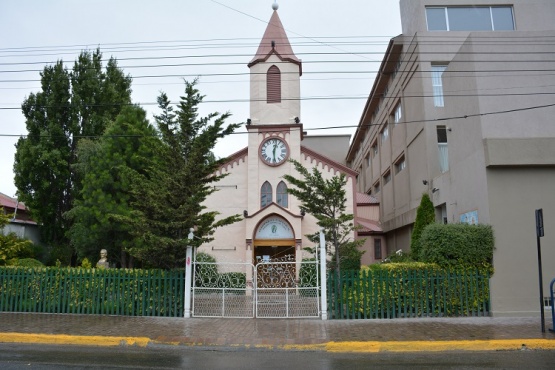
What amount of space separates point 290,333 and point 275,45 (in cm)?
1722

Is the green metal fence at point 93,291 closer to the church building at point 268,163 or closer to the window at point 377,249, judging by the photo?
the church building at point 268,163

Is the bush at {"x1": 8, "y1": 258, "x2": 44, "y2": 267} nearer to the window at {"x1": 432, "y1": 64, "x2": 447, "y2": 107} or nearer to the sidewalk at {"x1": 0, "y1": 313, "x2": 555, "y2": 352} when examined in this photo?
the sidewalk at {"x1": 0, "y1": 313, "x2": 555, "y2": 352}

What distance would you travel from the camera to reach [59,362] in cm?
777

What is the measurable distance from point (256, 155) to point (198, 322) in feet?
39.7

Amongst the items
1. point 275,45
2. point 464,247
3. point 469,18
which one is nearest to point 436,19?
point 469,18

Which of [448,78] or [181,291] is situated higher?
[448,78]

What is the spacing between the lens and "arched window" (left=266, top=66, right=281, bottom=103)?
2284 cm

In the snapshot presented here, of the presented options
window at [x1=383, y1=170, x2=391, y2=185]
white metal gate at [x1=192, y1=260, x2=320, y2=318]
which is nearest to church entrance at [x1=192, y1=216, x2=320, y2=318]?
white metal gate at [x1=192, y1=260, x2=320, y2=318]

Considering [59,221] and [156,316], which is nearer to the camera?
[156,316]

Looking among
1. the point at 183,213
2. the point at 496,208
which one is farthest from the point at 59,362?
the point at 496,208

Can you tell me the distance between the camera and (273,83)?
23.0 metres

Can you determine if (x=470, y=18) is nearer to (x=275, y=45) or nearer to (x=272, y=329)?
(x=275, y=45)

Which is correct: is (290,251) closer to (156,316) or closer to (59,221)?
(156,316)

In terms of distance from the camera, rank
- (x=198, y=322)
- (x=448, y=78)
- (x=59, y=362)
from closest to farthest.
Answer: (x=59, y=362), (x=198, y=322), (x=448, y=78)
